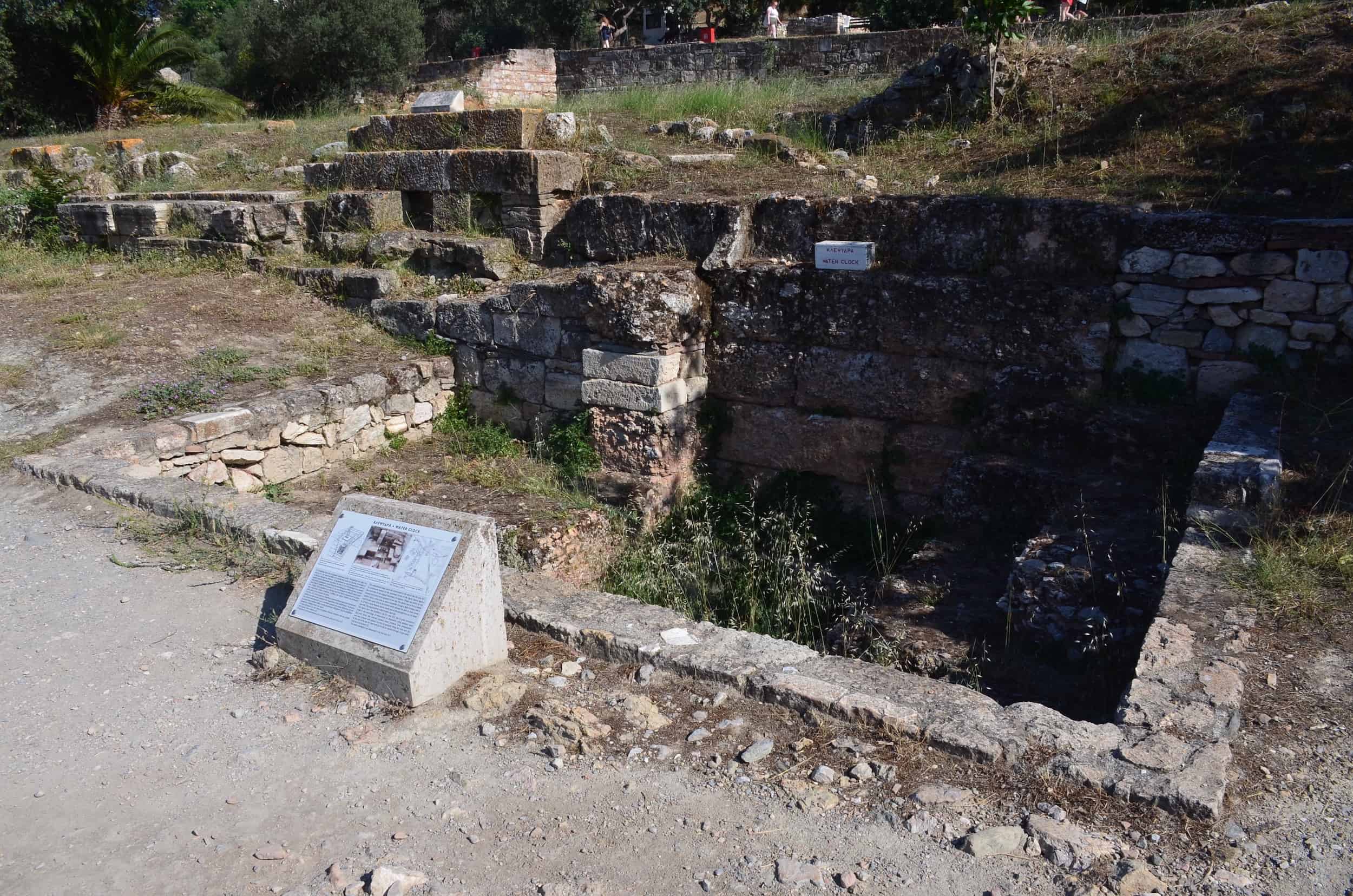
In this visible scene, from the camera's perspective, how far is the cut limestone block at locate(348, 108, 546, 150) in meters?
8.54

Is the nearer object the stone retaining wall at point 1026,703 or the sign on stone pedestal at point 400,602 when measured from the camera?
the stone retaining wall at point 1026,703

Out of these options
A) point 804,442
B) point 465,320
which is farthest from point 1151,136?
point 465,320

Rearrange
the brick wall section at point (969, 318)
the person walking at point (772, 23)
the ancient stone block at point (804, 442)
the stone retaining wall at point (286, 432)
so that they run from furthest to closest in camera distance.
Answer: the person walking at point (772, 23)
the ancient stone block at point (804, 442)
the stone retaining wall at point (286, 432)
the brick wall section at point (969, 318)

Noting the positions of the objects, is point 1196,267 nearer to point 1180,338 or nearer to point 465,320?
point 1180,338

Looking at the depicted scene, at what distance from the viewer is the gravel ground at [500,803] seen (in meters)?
2.61

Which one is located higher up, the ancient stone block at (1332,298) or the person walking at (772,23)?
the person walking at (772,23)

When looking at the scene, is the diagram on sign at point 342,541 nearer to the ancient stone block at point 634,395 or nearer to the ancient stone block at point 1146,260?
the ancient stone block at point 634,395

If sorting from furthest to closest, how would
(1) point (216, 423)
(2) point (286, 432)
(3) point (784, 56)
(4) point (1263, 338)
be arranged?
(3) point (784, 56) → (2) point (286, 432) → (1) point (216, 423) → (4) point (1263, 338)

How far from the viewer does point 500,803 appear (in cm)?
296

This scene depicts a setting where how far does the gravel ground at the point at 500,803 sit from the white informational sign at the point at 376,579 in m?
0.28

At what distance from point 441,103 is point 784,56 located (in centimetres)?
684

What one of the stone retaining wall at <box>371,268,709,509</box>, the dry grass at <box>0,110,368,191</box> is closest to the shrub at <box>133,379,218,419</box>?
the stone retaining wall at <box>371,268,709,509</box>

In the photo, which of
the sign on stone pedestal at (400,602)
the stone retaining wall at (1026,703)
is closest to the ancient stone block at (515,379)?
the stone retaining wall at (1026,703)

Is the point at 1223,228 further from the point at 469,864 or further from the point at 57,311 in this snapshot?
the point at 57,311
